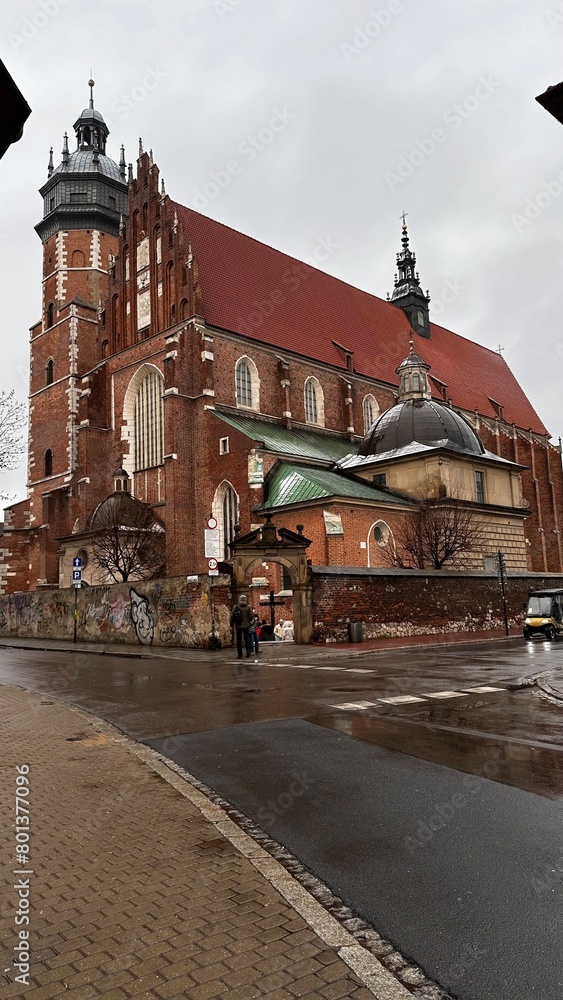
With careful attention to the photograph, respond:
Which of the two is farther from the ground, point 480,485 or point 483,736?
point 480,485

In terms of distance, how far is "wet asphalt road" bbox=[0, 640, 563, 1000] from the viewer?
10.6 feet

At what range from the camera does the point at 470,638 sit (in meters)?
23.9

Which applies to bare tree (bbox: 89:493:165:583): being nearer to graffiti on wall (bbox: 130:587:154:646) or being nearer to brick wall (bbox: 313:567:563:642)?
graffiti on wall (bbox: 130:587:154:646)

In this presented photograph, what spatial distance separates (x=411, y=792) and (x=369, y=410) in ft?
130

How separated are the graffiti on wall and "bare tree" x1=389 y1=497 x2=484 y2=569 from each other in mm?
11148

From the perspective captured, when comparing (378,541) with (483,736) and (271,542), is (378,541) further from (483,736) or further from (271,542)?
(483,736)

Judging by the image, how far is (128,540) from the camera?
31.6 m

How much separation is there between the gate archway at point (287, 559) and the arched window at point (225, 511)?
9926 millimetres

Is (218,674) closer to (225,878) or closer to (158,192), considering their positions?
(225,878)

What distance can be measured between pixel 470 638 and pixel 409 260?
4228 cm

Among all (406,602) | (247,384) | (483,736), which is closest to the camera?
(483,736)

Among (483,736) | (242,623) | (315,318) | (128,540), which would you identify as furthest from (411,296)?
(483,736)

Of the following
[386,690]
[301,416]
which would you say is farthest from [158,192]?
[386,690]

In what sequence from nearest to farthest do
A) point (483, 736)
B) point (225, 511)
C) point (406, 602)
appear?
point (483, 736), point (406, 602), point (225, 511)
